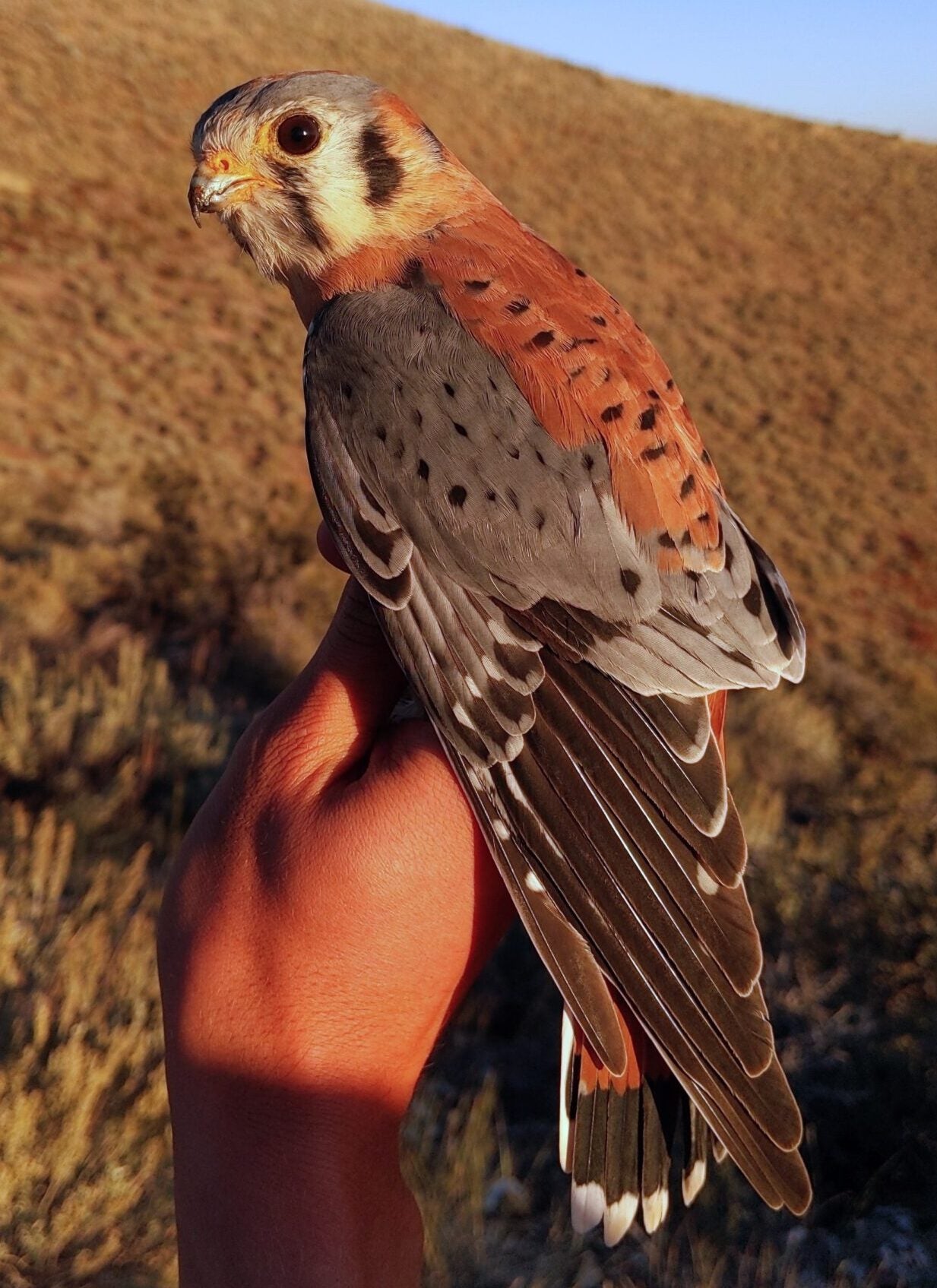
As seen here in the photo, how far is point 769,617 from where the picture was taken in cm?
226

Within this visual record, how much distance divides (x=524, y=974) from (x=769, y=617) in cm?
289

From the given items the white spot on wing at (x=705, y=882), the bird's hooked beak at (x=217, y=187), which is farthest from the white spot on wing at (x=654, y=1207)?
the bird's hooked beak at (x=217, y=187)

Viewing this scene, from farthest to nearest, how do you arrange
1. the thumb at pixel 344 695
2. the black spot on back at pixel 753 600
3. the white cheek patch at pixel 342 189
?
the white cheek patch at pixel 342 189 < the black spot on back at pixel 753 600 < the thumb at pixel 344 695

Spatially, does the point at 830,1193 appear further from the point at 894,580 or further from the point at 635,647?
the point at 894,580

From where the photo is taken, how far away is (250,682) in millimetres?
6879

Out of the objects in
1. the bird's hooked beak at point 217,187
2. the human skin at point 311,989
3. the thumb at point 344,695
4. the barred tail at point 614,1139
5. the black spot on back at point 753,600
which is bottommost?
the barred tail at point 614,1139

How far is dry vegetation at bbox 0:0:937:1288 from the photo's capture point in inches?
126

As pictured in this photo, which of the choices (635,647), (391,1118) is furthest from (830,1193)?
(635,647)

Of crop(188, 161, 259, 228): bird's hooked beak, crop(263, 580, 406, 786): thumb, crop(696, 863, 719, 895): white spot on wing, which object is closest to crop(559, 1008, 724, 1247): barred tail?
crop(696, 863, 719, 895): white spot on wing

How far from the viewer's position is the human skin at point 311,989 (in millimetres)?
1786

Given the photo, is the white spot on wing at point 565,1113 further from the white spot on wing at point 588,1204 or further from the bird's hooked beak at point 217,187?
the bird's hooked beak at point 217,187

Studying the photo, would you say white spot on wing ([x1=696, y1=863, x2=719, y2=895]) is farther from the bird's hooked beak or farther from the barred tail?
the bird's hooked beak

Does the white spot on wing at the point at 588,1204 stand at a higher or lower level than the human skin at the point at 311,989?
lower

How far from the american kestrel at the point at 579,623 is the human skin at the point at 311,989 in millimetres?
198
